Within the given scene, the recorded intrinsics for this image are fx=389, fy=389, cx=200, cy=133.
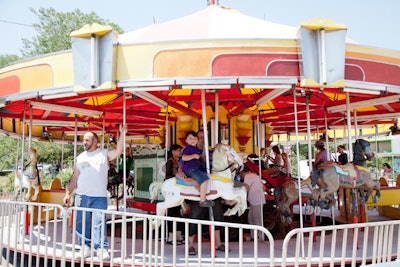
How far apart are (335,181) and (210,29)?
2966 millimetres

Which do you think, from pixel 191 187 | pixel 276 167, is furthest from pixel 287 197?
pixel 276 167

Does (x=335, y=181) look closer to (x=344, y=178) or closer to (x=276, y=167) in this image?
(x=344, y=178)

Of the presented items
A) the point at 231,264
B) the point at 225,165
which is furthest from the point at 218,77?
the point at 231,264

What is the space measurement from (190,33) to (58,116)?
604cm

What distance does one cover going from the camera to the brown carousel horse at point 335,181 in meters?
5.70

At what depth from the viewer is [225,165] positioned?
5.13 meters

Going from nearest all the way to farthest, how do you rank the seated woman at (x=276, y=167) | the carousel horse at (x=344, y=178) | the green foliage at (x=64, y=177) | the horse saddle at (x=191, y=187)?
1. the horse saddle at (x=191, y=187)
2. the carousel horse at (x=344, y=178)
3. the seated woman at (x=276, y=167)
4. the green foliage at (x=64, y=177)

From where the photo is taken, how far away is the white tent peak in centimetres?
586

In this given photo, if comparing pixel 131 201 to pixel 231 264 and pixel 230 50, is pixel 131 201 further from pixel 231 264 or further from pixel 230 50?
pixel 230 50

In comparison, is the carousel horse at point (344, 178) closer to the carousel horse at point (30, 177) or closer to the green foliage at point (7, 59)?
the carousel horse at point (30, 177)

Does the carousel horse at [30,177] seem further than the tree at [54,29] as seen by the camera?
No

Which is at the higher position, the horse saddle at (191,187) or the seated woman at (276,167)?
the seated woman at (276,167)

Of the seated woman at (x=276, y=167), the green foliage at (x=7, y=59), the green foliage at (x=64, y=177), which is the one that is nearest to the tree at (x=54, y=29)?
the green foliage at (x=7, y=59)

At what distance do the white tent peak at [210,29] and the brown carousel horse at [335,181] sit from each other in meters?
2.05
